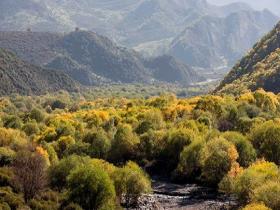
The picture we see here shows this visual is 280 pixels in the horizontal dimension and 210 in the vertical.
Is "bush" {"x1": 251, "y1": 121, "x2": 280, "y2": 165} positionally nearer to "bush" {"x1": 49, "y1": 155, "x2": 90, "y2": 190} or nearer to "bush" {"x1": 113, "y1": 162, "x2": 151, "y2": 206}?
Result: "bush" {"x1": 113, "y1": 162, "x2": 151, "y2": 206}

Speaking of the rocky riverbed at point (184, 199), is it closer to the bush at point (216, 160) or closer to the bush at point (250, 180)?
the bush at point (216, 160)

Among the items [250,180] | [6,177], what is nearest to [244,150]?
[250,180]

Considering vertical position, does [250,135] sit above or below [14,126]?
below

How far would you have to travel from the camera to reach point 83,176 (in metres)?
103

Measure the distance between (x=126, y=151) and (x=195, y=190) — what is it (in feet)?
107

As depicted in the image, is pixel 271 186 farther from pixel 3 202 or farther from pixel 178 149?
pixel 178 149

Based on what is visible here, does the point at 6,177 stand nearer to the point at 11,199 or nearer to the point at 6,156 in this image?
the point at 11,199

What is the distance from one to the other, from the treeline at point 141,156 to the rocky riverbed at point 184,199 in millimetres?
2635

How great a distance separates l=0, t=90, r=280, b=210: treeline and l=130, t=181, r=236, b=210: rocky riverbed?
2.63 m

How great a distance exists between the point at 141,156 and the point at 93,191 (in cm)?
5565

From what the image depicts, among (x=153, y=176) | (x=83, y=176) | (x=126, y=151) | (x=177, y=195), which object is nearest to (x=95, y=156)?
(x=126, y=151)

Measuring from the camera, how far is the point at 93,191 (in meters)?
102

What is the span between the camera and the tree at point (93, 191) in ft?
332

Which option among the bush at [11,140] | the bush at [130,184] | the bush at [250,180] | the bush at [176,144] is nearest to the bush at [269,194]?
the bush at [250,180]
